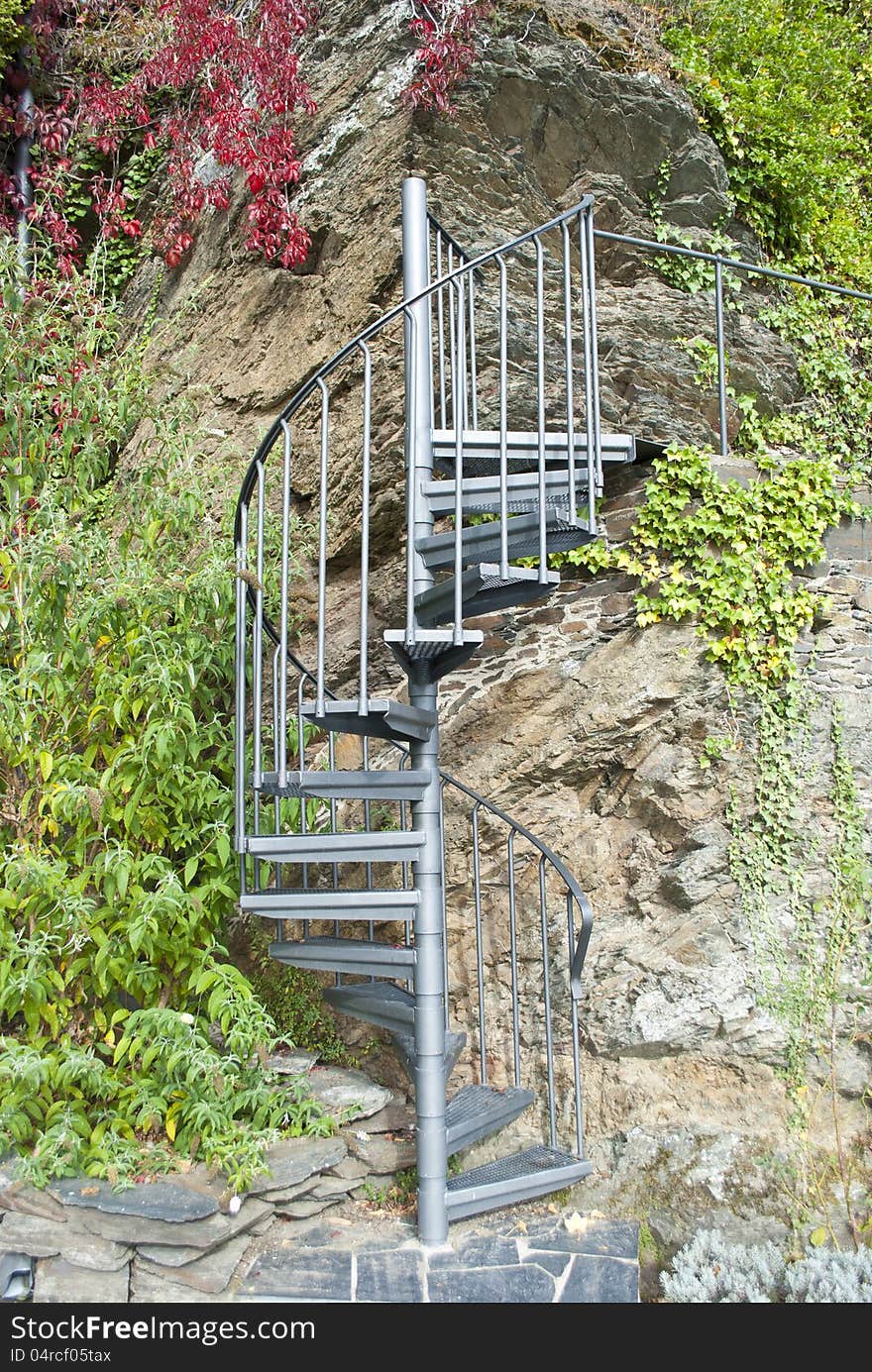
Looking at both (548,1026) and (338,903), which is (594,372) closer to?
(338,903)

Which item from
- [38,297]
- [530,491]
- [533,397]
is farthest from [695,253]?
[38,297]

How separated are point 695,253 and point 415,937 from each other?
8.71 ft

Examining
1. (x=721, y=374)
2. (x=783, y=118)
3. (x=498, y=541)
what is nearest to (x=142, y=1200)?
(x=498, y=541)

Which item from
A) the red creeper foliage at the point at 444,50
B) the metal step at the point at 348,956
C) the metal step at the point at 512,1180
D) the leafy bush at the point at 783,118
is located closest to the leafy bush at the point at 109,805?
the metal step at the point at 348,956

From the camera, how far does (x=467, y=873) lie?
3443 millimetres

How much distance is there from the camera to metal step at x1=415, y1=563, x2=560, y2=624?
8.07 ft

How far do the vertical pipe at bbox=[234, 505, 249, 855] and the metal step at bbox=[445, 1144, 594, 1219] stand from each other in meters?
1.08

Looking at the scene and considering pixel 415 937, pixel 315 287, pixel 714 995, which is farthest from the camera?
pixel 315 287

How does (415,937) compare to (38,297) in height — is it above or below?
below

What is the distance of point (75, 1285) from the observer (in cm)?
253

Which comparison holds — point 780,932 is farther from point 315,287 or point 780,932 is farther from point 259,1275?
point 315,287

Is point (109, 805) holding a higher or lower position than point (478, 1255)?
higher

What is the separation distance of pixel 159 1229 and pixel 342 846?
3.46 feet
